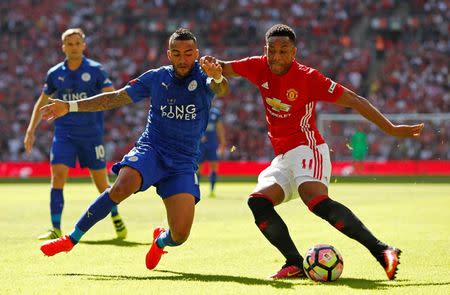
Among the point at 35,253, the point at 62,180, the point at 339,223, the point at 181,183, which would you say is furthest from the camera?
the point at 62,180

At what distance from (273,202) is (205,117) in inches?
40.6

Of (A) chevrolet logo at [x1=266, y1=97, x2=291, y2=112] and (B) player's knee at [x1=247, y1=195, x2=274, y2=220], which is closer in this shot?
(B) player's knee at [x1=247, y1=195, x2=274, y2=220]

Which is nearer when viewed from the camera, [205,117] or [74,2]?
[205,117]

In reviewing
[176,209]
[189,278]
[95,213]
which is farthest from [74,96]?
[189,278]

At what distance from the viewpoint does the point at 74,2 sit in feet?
123

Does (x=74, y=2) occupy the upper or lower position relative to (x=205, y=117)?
upper

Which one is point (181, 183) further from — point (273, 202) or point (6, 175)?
point (6, 175)

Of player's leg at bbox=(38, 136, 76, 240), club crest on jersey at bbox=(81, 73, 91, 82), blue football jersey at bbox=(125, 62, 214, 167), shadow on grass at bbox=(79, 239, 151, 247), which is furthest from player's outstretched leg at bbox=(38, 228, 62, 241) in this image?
blue football jersey at bbox=(125, 62, 214, 167)

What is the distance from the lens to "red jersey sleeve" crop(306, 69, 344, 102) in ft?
24.2

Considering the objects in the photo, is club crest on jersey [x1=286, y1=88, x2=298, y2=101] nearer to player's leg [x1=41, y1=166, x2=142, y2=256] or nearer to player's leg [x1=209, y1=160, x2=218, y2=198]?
player's leg [x1=41, y1=166, x2=142, y2=256]

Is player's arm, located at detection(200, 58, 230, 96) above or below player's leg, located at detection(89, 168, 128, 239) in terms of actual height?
above

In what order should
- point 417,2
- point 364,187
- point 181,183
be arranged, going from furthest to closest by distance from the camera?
point 417,2 → point 364,187 → point 181,183

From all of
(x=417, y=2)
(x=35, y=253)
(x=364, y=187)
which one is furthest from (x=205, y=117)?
(x=417, y=2)

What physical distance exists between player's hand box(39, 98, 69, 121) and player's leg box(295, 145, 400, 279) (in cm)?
206
